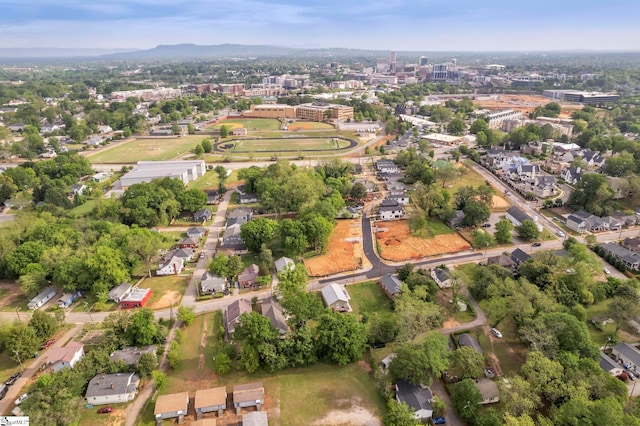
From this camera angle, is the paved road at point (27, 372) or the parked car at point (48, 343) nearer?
the paved road at point (27, 372)

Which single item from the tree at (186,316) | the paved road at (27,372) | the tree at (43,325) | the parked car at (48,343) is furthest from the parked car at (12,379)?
the tree at (186,316)

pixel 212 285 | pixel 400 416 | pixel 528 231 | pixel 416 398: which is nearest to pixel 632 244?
Answer: pixel 528 231

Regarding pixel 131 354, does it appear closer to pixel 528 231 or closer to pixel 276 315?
pixel 276 315

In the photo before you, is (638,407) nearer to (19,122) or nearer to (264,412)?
(264,412)

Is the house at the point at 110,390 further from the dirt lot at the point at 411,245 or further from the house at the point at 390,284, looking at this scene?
the dirt lot at the point at 411,245

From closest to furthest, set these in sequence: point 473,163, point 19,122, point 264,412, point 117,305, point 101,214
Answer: point 264,412 < point 117,305 < point 101,214 < point 473,163 < point 19,122

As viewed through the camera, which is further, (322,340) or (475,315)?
(475,315)

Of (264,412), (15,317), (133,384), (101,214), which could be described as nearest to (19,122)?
Answer: (101,214)
